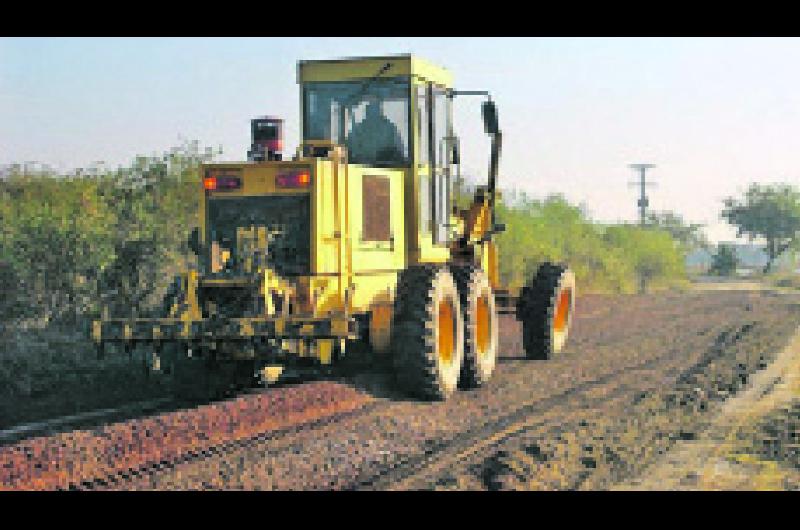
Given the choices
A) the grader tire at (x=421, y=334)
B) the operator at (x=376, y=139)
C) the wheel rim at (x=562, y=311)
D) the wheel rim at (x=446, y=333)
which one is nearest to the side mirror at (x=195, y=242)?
the operator at (x=376, y=139)

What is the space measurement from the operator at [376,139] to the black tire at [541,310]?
3882 mm

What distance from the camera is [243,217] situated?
13.1m

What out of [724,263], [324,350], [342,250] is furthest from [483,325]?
[724,263]

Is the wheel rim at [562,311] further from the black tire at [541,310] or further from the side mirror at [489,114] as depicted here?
the side mirror at [489,114]

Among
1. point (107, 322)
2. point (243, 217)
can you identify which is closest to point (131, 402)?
point (107, 322)

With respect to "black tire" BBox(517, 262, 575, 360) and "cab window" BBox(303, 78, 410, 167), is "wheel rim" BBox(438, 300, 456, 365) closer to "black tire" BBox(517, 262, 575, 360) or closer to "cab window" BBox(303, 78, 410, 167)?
"cab window" BBox(303, 78, 410, 167)

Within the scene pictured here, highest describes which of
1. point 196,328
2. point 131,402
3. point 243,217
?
point 243,217

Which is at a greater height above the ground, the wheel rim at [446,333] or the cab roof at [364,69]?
the cab roof at [364,69]

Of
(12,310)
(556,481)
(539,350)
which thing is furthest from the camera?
(12,310)

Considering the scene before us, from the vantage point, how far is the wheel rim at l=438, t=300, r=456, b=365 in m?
13.1

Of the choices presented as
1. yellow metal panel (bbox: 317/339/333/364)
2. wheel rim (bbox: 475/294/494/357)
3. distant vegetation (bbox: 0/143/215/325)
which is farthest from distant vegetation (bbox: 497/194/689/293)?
yellow metal panel (bbox: 317/339/333/364)

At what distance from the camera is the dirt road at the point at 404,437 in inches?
357

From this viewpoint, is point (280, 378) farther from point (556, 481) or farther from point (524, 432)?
point (556, 481)

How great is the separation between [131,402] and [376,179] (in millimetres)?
→ 3902
